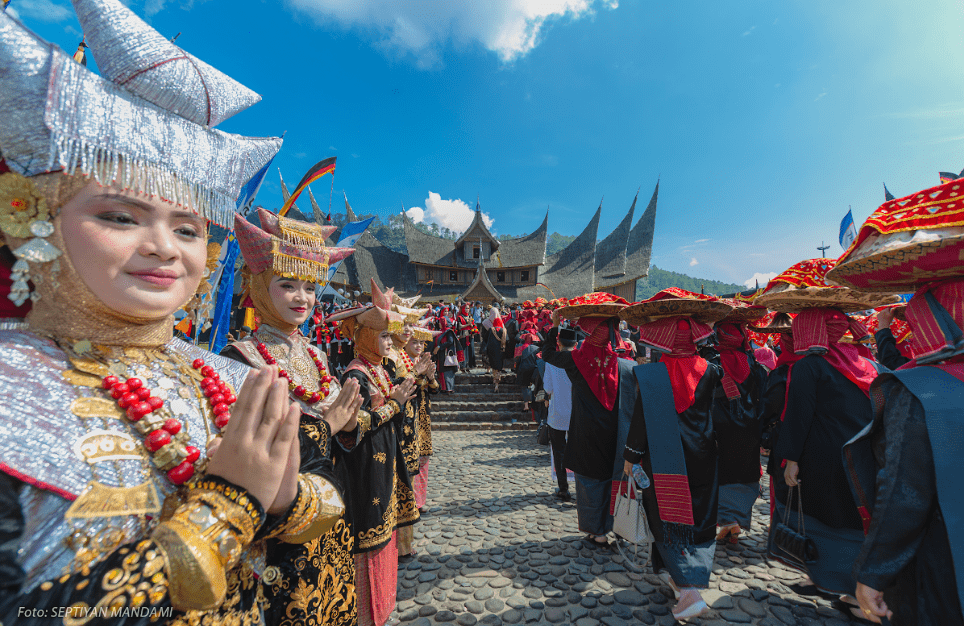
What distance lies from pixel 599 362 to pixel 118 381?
3.82 meters

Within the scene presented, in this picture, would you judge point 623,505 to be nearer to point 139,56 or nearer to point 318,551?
point 318,551

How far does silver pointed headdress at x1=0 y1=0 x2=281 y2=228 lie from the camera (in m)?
→ 0.92

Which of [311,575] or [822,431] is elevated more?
[822,431]

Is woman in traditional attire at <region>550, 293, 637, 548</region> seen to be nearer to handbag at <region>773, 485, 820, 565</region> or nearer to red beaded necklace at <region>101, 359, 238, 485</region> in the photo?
handbag at <region>773, 485, 820, 565</region>

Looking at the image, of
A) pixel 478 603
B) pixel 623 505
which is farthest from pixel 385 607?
pixel 623 505

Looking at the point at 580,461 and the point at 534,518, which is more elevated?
the point at 580,461

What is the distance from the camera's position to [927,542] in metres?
1.68

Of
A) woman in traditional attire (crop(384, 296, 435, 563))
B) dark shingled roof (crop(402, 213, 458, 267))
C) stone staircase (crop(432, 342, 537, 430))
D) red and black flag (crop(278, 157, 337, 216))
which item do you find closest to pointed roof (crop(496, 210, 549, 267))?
dark shingled roof (crop(402, 213, 458, 267))

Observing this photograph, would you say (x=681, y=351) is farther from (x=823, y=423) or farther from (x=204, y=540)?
(x=204, y=540)

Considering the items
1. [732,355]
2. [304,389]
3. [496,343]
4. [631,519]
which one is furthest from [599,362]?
[496,343]

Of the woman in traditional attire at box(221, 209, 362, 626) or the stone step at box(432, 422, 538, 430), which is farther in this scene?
the stone step at box(432, 422, 538, 430)

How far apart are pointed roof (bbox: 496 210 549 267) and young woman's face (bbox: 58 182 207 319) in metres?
28.1

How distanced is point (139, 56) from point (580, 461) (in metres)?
4.26

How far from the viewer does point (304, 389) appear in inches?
87.2
